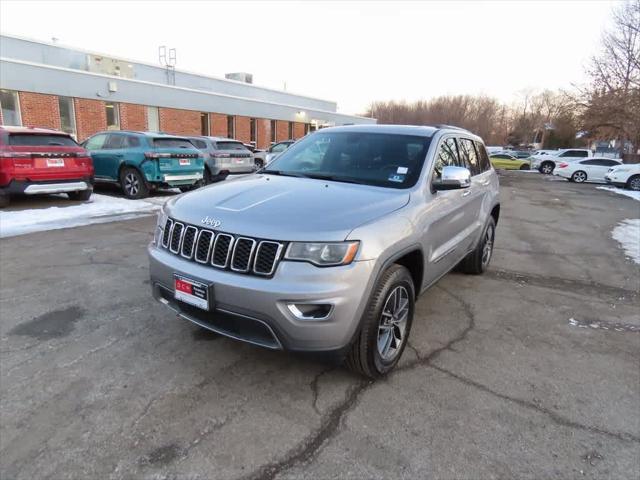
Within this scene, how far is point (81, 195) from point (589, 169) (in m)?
26.1

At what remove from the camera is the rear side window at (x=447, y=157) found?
363 cm

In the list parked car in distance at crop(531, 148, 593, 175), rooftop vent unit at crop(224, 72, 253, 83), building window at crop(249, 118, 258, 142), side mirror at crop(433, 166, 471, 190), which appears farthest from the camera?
rooftop vent unit at crop(224, 72, 253, 83)

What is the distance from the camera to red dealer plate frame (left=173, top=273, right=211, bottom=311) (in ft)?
8.44

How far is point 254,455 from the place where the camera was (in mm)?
2248

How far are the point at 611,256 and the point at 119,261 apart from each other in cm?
766

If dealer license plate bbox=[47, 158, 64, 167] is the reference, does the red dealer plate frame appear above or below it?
below

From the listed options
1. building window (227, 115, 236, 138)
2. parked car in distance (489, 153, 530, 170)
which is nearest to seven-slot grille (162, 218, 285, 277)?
building window (227, 115, 236, 138)

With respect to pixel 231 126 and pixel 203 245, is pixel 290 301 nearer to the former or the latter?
pixel 203 245

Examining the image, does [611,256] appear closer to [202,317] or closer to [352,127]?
[352,127]

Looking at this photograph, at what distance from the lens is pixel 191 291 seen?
2.66 meters

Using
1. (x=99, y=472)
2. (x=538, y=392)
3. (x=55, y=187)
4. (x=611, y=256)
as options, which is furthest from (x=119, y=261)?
(x=611, y=256)

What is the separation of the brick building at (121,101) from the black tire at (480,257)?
809 inches

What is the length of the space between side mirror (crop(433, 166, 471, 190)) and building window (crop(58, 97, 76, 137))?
21711 mm

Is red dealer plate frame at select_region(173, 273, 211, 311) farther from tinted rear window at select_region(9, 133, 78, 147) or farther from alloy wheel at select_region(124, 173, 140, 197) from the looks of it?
alloy wheel at select_region(124, 173, 140, 197)
